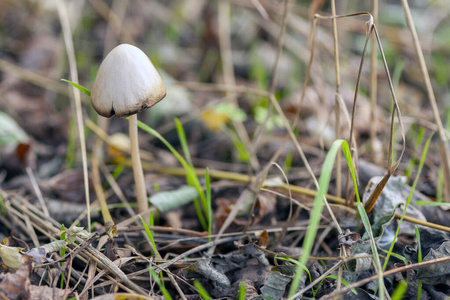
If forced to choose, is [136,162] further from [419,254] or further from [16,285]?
[419,254]

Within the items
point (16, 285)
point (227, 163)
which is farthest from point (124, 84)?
point (227, 163)

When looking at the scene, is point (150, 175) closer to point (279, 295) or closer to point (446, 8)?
point (279, 295)

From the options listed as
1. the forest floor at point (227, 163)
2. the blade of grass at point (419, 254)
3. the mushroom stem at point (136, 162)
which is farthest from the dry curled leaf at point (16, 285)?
the blade of grass at point (419, 254)

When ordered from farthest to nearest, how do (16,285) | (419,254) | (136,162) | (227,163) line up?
(227,163)
(136,162)
(419,254)
(16,285)

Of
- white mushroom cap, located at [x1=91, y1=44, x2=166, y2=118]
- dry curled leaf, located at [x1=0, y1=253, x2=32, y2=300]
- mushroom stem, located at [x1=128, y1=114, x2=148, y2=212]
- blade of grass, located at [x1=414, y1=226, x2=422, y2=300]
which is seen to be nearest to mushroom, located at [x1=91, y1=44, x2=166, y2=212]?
white mushroom cap, located at [x1=91, y1=44, x2=166, y2=118]

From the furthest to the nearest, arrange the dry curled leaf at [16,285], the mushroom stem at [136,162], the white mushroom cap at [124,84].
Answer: the mushroom stem at [136,162] < the white mushroom cap at [124,84] < the dry curled leaf at [16,285]

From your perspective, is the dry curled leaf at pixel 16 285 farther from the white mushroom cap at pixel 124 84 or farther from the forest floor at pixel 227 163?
the white mushroom cap at pixel 124 84

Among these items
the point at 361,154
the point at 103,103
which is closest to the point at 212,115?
the point at 361,154

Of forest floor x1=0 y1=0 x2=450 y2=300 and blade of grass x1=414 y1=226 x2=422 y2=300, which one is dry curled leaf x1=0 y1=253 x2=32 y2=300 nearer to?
forest floor x1=0 y1=0 x2=450 y2=300

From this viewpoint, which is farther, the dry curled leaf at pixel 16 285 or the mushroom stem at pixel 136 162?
the mushroom stem at pixel 136 162
